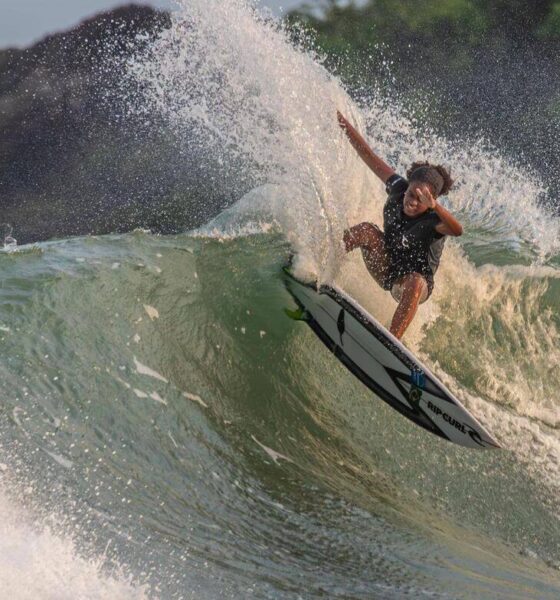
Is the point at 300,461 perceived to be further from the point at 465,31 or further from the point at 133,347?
the point at 465,31

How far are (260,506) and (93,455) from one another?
2.99 ft

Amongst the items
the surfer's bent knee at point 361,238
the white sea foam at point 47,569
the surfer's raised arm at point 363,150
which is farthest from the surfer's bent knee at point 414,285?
the white sea foam at point 47,569

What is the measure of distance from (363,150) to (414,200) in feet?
2.19

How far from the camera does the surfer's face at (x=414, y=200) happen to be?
6152mm

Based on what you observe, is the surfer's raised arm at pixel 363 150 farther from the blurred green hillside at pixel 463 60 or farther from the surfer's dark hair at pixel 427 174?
the blurred green hillside at pixel 463 60

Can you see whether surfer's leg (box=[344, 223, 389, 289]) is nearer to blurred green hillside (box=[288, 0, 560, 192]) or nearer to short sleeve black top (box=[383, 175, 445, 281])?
short sleeve black top (box=[383, 175, 445, 281])

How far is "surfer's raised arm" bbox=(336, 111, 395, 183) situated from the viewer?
659cm

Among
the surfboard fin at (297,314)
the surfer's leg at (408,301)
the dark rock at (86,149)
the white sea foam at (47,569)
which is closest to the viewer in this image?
the white sea foam at (47,569)

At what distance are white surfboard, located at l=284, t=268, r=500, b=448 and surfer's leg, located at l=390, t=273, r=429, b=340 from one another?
0.86 ft

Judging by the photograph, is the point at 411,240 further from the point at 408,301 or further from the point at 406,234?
the point at 408,301

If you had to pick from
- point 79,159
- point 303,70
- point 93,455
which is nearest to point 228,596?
point 93,455

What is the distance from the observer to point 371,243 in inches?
255

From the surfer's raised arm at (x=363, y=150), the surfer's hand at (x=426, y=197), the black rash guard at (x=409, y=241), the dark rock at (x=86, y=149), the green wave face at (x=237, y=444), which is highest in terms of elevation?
the surfer's hand at (x=426, y=197)

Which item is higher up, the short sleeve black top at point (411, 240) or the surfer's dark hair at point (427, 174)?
the surfer's dark hair at point (427, 174)
